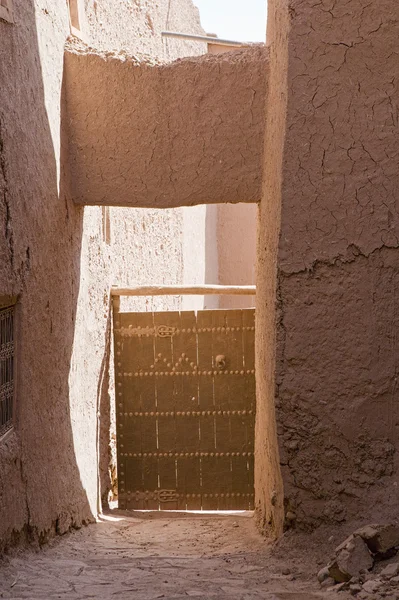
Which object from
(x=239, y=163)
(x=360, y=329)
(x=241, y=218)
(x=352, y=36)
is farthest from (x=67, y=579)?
(x=241, y=218)

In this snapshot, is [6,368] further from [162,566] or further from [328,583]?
[328,583]

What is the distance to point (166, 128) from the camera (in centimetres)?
508

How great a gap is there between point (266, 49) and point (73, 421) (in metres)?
2.54

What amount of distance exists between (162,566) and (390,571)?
1.29 m

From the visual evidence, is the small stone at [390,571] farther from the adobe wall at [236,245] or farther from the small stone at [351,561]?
the adobe wall at [236,245]

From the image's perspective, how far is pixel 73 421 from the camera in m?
5.34

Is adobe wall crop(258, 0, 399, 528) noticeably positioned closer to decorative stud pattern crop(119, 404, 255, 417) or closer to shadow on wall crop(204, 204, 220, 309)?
decorative stud pattern crop(119, 404, 255, 417)

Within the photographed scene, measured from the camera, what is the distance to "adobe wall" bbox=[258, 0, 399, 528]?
4098mm

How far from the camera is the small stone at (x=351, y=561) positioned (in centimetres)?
335

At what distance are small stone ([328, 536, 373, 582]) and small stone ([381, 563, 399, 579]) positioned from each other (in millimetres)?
126

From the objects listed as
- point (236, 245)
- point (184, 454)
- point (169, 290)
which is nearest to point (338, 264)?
point (169, 290)

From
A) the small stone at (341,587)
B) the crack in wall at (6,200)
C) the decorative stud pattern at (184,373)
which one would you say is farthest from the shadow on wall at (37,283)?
the small stone at (341,587)

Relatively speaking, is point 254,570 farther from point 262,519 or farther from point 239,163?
point 239,163

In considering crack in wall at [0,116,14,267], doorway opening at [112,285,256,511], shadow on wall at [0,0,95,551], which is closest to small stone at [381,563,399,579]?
shadow on wall at [0,0,95,551]
